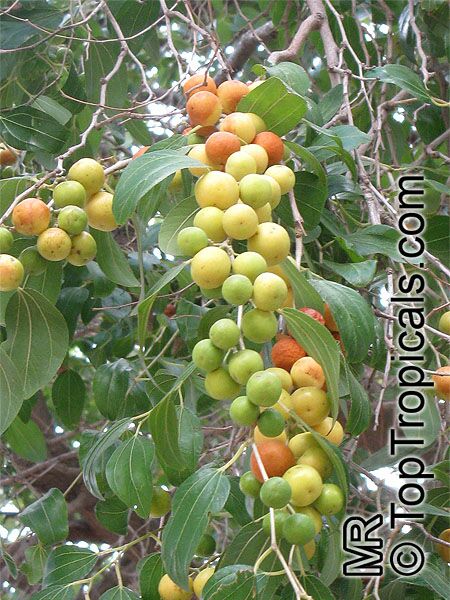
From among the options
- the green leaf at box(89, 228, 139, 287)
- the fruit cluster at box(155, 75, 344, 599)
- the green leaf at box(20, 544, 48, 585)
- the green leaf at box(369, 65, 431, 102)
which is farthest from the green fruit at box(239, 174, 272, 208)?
the green leaf at box(20, 544, 48, 585)

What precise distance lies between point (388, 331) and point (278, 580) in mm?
344

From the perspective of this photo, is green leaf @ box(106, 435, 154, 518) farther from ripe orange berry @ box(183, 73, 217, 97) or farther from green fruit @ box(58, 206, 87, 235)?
ripe orange berry @ box(183, 73, 217, 97)

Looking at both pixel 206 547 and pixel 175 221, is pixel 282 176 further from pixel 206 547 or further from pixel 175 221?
pixel 206 547

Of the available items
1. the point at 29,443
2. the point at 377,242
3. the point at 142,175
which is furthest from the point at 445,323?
the point at 29,443

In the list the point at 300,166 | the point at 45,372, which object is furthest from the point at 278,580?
the point at 300,166

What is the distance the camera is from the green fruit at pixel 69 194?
96cm

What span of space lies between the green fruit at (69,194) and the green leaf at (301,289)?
0.86 ft

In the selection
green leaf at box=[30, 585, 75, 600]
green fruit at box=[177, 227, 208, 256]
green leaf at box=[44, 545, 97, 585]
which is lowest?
green leaf at box=[44, 545, 97, 585]

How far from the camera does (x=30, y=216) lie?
935 mm

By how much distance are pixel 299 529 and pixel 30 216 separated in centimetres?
45

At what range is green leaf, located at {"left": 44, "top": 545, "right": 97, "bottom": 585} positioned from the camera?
3.60 feet

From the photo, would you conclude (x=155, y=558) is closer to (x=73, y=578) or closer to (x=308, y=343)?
(x=73, y=578)

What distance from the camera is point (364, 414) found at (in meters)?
0.96

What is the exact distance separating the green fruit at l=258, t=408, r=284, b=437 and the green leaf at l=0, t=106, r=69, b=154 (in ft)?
1.96
